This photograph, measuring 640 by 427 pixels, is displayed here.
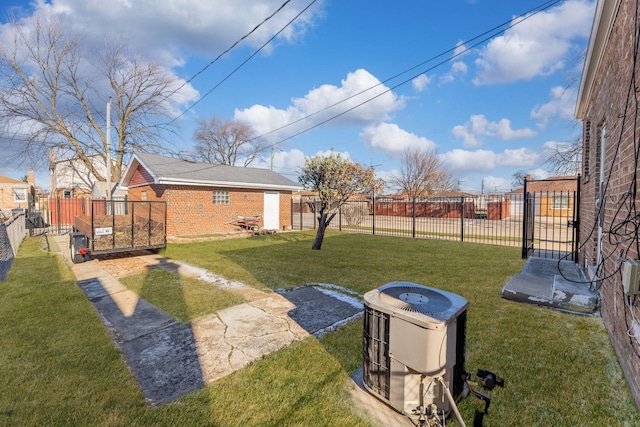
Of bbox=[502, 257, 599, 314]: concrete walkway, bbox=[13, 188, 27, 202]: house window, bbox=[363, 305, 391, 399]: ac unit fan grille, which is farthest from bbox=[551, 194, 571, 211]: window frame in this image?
bbox=[13, 188, 27, 202]: house window

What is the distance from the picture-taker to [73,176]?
89.0 ft

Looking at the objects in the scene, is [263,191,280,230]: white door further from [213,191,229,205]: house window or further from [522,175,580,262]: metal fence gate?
[522,175,580,262]: metal fence gate

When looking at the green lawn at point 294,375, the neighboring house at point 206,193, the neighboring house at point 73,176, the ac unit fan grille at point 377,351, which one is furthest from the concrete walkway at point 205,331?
the neighboring house at point 73,176

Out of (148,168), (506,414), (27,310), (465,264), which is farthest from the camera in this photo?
(148,168)

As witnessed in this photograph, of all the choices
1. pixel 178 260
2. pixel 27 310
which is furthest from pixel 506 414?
pixel 178 260

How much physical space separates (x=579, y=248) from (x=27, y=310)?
10270 millimetres

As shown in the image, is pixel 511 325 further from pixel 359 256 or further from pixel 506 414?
pixel 359 256

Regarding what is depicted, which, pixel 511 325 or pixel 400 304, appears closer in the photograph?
pixel 400 304

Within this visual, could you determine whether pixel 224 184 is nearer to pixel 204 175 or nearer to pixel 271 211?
pixel 204 175

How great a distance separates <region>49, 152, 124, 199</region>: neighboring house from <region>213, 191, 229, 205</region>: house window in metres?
16.1

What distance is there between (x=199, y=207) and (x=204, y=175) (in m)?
1.65

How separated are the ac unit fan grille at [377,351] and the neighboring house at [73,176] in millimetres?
28252

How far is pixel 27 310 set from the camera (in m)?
4.32

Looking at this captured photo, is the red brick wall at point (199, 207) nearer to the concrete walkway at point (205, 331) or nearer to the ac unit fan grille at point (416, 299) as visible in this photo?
the concrete walkway at point (205, 331)
